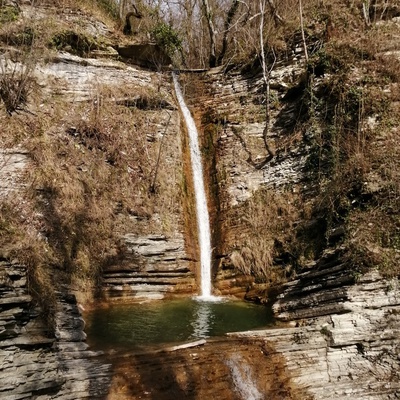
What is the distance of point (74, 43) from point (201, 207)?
24.3 feet

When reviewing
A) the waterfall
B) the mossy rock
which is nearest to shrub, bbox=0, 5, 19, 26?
the mossy rock

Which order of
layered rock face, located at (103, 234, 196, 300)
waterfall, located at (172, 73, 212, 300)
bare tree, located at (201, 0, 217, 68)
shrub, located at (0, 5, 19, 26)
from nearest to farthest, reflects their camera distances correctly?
layered rock face, located at (103, 234, 196, 300) < waterfall, located at (172, 73, 212, 300) < shrub, located at (0, 5, 19, 26) < bare tree, located at (201, 0, 217, 68)

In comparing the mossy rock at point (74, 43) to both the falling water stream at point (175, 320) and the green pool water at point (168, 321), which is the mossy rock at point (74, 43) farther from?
the green pool water at point (168, 321)

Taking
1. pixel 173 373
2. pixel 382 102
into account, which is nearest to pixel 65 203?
pixel 173 373

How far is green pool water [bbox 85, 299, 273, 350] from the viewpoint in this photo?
6.50 metres

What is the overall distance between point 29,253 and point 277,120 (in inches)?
338

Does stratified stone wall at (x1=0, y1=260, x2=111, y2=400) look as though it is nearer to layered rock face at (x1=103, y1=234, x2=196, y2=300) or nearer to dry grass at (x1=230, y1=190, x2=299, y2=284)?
layered rock face at (x1=103, y1=234, x2=196, y2=300)

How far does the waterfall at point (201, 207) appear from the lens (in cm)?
1034

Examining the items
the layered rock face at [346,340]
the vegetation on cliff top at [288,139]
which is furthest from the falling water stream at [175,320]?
the vegetation on cliff top at [288,139]

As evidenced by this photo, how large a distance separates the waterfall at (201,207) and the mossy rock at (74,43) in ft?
11.9

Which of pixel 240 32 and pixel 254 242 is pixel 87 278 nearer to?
pixel 254 242

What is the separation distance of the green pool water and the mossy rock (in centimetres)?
930

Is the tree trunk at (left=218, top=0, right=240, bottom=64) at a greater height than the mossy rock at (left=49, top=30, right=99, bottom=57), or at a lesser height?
greater

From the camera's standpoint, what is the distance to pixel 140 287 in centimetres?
930
